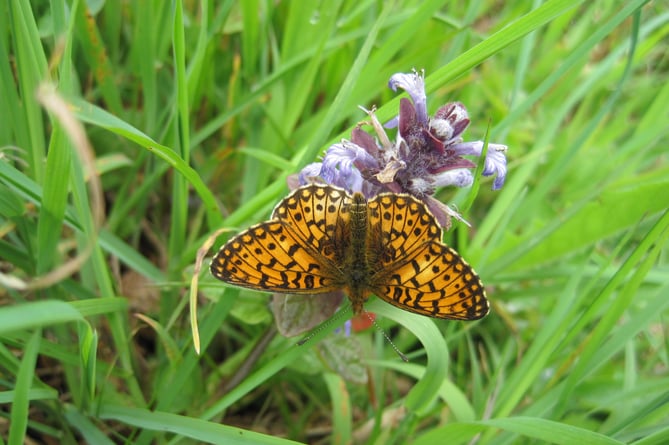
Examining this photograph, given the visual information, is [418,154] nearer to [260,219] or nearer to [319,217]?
[319,217]

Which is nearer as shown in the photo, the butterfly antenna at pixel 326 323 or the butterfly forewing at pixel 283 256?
the butterfly forewing at pixel 283 256

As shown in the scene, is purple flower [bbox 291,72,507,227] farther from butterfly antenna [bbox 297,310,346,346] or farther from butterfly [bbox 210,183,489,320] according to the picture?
butterfly antenna [bbox 297,310,346,346]

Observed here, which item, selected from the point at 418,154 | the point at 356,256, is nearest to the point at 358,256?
the point at 356,256

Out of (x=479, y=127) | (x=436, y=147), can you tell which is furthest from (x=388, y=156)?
(x=479, y=127)

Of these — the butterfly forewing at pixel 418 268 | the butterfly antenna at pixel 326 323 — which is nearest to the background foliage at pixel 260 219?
the butterfly antenna at pixel 326 323

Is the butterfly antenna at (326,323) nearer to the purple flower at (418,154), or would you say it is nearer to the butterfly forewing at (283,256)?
the butterfly forewing at (283,256)

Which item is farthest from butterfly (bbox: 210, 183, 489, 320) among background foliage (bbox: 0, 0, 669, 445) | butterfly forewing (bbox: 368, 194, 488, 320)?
background foliage (bbox: 0, 0, 669, 445)

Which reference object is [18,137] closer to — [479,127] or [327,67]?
[327,67]
